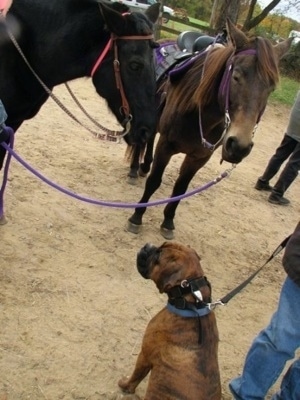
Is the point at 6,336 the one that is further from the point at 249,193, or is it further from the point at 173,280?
the point at 249,193

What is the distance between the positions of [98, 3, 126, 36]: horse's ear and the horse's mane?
1.00 meters

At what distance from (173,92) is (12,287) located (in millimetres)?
2187

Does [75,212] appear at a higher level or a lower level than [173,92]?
lower

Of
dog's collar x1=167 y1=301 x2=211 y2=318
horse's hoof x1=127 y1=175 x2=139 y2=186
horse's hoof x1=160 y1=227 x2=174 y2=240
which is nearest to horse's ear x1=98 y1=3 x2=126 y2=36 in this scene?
dog's collar x1=167 y1=301 x2=211 y2=318

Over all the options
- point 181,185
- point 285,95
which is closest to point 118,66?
point 181,185

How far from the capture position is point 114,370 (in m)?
2.84

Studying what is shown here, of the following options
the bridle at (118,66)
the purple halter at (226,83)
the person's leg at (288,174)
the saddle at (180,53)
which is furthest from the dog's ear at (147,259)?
the person's leg at (288,174)

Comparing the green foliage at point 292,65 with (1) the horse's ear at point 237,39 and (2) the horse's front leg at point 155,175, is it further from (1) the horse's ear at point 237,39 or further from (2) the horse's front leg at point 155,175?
(1) the horse's ear at point 237,39

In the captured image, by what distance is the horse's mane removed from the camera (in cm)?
308

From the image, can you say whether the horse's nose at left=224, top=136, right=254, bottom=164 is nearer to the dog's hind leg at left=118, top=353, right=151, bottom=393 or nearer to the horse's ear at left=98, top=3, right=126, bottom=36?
the horse's ear at left=98, top=3, right=126, bottom=36

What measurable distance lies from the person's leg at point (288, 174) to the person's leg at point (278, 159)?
89mm

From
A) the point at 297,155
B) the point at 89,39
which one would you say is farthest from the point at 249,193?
the point at 89,39

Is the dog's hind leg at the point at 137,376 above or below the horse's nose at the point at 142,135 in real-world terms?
below

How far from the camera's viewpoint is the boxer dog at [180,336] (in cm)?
216
